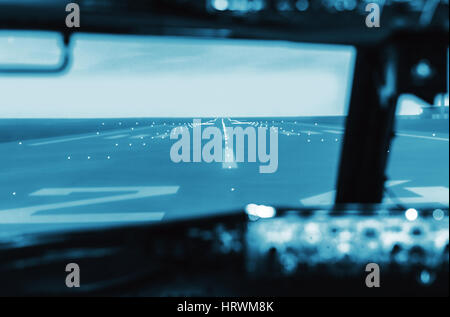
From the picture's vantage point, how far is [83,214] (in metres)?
5.49

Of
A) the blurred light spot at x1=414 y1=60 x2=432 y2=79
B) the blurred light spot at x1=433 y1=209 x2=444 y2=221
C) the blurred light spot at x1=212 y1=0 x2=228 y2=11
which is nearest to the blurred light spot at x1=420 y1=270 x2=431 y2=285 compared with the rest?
the blurred light spot at x1=433 y1=209 x2=444 y2=221

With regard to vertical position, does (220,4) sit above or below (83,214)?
above

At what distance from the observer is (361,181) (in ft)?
7.75

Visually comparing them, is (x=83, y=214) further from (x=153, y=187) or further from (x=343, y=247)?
(x=343, y=247)

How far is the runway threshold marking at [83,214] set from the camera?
5148mm

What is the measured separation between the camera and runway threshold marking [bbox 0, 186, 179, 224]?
16.9ft

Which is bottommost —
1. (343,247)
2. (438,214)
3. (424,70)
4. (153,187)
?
(153,187)

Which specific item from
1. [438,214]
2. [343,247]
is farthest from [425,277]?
[343,247]

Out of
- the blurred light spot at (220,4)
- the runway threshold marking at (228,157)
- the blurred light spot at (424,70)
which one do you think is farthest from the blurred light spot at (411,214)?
the runway threshold marking at (228,157)

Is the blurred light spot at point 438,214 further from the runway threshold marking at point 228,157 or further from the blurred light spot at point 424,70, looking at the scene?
the runway threshold marking at point 228,157

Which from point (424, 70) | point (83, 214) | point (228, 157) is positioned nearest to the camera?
point (424, 70)

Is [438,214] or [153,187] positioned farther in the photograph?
[153,187]

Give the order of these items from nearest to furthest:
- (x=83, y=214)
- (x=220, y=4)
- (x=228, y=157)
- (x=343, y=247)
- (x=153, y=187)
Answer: (x=220, y=4), (x=343, y=247), (x=83, y=214), (x=153, y=187), (x=228, y=157)

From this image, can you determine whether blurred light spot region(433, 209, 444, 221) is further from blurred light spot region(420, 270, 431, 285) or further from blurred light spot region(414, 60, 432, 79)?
blurred light spot region(414, 60, 432, 79)
